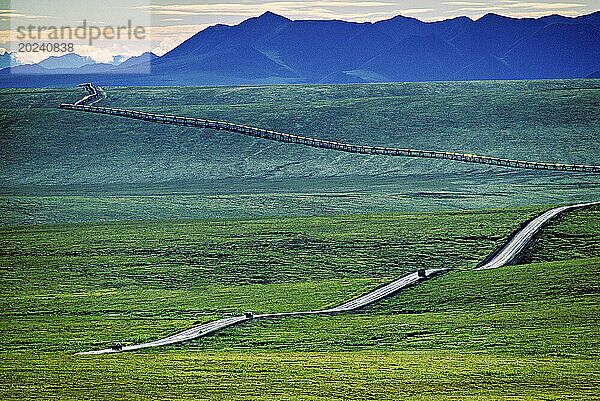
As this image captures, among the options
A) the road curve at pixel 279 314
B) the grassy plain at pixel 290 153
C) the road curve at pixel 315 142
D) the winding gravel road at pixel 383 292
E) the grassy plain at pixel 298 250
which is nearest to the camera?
the grassy plain at pixel 298 250

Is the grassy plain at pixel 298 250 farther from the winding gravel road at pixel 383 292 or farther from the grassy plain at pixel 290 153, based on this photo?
the winding gravel road at pixel 383 292

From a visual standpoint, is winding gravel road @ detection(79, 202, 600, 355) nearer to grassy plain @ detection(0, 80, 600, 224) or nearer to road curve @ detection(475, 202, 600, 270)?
road curve @ detection(475, 202, 600, 270)

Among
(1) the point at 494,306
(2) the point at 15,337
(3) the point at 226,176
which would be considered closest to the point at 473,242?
(1) the point at 494,306

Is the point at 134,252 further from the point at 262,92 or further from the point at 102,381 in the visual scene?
the point at 262,92

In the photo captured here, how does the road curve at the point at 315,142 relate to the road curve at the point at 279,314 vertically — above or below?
above

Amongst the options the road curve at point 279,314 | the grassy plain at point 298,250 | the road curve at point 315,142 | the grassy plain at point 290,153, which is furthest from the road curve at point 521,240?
the road curve at point 315,142

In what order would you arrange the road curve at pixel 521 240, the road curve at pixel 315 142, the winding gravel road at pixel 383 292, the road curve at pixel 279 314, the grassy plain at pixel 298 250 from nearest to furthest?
the grassy plain at pixel 298 250 → the road curve at pixel 279 314 → the winding gravel road at pixel 383 292 → the road curve at pixel 521 240 → the road curve at pixel 315 142

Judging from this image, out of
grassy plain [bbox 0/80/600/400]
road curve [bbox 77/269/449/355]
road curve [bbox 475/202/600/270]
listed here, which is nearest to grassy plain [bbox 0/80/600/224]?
grassy plain [bbox 0/80/600/400]
